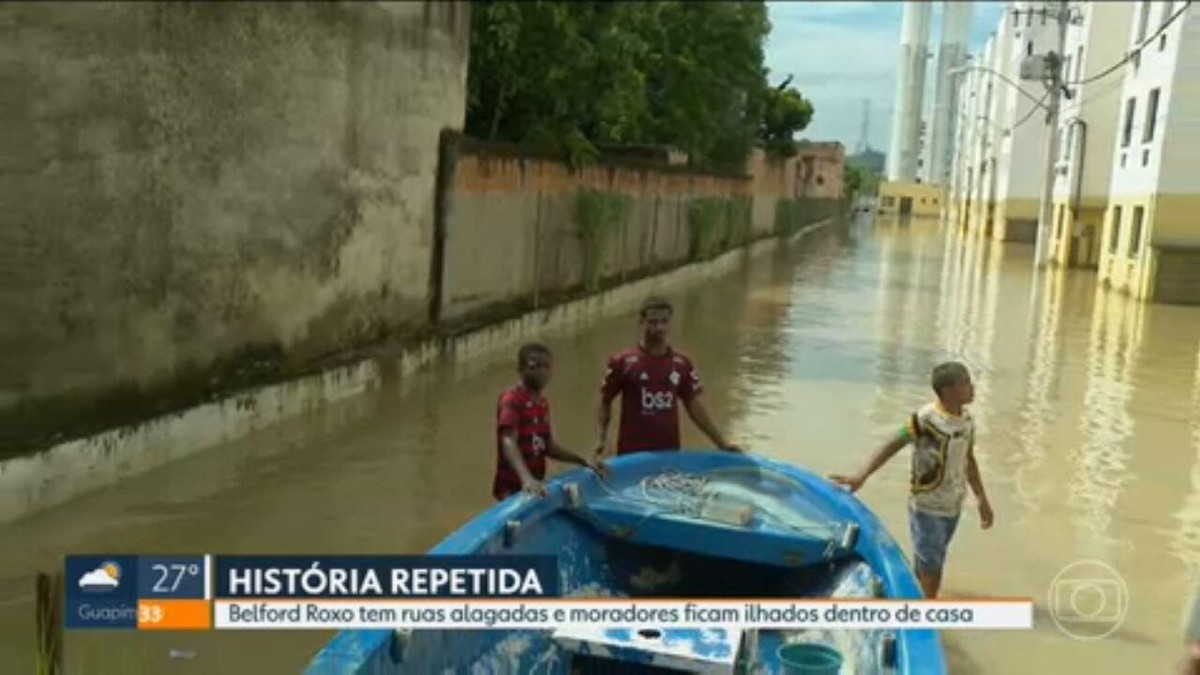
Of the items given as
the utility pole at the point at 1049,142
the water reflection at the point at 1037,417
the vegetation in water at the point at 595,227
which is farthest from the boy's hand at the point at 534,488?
the utility pole at the point at 1049,142

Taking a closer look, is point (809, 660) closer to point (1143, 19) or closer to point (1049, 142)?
point (1143, 19)

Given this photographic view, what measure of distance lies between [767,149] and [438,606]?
37.8 meters

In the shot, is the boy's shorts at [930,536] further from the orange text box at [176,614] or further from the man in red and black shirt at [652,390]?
the orange text box at [176,614]

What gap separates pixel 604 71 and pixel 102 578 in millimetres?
13723

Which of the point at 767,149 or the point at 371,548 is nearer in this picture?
the point at 371,548

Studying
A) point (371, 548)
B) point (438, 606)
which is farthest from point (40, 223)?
point (438, 606)

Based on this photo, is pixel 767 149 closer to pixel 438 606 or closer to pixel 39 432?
pixel 39 432

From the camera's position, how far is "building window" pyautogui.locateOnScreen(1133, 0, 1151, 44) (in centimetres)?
2760

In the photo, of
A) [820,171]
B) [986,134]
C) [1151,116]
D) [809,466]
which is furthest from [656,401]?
[986,134]

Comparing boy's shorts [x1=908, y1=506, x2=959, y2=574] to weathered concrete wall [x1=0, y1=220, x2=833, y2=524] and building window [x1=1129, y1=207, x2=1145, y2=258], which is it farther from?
building window [x1=1129, y1=207, x2=1145, y2=258]

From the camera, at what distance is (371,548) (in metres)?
6.81

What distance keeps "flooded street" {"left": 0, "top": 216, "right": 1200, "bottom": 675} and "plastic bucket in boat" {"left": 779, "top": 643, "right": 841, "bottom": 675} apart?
158cm

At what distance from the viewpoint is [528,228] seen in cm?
1449

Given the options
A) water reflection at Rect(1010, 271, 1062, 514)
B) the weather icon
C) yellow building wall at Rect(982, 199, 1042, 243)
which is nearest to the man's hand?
the weather icon
